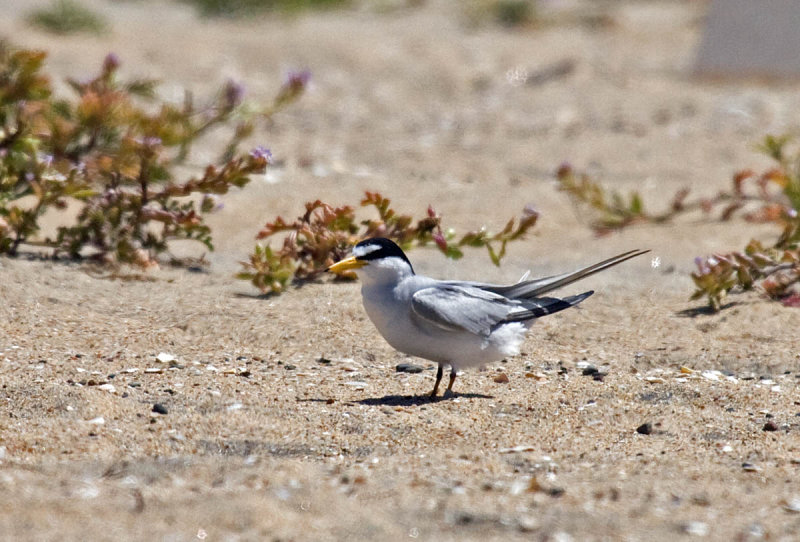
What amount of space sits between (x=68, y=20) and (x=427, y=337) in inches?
381

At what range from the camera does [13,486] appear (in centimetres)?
309

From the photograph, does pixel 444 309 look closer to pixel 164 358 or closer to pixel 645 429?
pixel 645 429

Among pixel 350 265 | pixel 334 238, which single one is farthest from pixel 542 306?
pixel 334 238

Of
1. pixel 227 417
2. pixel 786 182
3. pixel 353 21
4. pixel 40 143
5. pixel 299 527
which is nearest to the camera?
pixel 299 527

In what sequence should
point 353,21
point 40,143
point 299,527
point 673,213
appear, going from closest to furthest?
point 299,527 → point 40,143 → point 673,213 → point 353,21

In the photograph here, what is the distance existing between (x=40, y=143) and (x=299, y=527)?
130 inches

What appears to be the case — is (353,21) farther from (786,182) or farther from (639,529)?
(639,529)

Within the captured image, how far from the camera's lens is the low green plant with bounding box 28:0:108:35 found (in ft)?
40.7

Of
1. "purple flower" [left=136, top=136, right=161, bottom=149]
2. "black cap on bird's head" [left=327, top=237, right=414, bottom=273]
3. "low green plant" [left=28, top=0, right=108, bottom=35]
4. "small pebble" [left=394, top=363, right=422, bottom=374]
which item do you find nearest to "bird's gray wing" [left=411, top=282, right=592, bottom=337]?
"black cap on bird's head" [left=327, top=237, right=414, bottom=273]

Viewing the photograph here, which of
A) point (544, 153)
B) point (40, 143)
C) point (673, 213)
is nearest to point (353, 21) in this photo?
point (544, 153)

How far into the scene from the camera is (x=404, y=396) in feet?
13.9

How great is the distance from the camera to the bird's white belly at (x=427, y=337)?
160 inches

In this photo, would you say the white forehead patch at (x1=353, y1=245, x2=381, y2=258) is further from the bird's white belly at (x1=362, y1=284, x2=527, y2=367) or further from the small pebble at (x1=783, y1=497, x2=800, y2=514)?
the small pebble at (x1=783, y1=497, x2=800, y2=514)

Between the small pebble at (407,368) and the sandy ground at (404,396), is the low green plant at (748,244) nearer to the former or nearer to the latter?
the sandy ground at (404,396)
